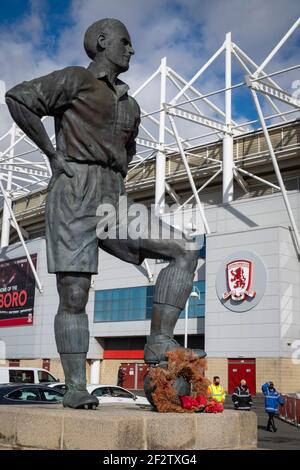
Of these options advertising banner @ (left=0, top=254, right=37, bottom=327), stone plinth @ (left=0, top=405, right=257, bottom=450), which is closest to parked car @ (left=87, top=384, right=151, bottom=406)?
stone plinth @ (left=0, top=405, right=257, bottom=450)

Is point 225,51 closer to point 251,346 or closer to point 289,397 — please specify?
point 251,346

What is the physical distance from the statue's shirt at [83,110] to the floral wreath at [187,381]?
1.76 meters

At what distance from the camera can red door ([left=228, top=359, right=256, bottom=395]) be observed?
2997 cm

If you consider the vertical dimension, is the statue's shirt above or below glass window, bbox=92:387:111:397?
above

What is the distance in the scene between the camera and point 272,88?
87.1ft

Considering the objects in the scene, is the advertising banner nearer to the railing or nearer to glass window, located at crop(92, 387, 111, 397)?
the railing

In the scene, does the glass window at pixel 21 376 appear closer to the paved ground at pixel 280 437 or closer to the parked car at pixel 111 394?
the parked car at pixel 111 394

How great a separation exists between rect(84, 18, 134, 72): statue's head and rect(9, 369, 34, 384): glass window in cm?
2066

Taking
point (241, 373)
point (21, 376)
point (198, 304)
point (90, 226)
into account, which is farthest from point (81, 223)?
point (198, 304)

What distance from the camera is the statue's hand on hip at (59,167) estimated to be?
199 inches
